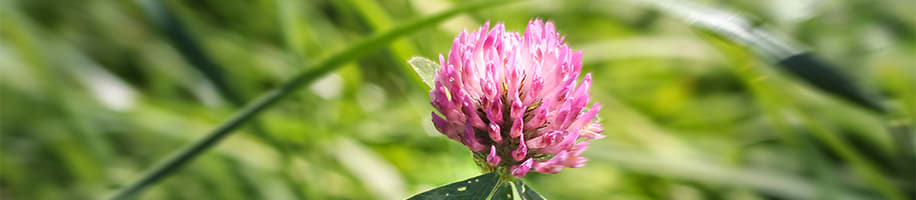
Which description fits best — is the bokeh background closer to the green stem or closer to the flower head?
the green stem

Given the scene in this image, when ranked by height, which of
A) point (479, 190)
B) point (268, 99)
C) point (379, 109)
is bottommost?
point (479, 190)

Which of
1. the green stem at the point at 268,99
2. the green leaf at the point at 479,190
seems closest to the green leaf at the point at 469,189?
the green leaf at the point at 479,190

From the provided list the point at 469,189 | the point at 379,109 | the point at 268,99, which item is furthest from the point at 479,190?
the point at 379,109

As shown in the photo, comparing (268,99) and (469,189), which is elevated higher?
(268,99)

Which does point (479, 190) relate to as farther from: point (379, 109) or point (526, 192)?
point (379, 109)

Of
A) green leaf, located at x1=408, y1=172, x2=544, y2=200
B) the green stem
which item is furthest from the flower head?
the green stem

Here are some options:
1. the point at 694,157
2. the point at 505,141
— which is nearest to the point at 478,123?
the point at 505,141
